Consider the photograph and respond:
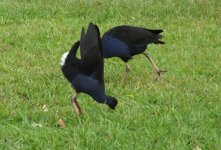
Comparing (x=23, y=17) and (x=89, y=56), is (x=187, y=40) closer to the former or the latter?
(x=23, y=17)

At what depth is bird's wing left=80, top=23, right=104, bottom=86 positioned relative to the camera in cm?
487

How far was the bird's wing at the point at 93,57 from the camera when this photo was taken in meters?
4.87

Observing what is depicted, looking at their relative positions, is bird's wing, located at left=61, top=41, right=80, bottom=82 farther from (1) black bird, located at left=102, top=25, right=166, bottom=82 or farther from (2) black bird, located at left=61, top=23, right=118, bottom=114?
(1) black bird, located at left=102, top=25, right=166, bottom=82

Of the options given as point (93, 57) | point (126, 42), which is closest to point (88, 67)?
point (93, 57)

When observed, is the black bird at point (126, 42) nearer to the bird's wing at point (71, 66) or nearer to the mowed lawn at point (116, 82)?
the mowed lawn at point (116, 82)

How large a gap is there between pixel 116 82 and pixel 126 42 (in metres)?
0.46

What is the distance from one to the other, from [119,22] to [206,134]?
15.4 ft

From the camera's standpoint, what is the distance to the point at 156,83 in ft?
20.4

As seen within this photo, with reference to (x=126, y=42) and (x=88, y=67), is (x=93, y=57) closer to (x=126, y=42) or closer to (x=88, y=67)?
(x=88, y=67)

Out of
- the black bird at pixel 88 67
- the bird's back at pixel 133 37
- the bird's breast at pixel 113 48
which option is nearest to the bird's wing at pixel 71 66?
the black bird at pixel 88 67

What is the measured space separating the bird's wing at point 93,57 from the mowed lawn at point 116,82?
41 cm

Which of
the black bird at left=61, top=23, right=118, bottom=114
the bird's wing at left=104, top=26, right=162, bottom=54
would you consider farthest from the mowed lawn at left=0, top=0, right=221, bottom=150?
the bird's wing at left=104, top=26, right=162, bottom=54

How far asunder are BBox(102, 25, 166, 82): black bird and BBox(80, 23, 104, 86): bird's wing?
1031 millimetres

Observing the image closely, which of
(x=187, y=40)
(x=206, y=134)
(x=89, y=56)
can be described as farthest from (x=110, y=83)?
(x=187, y=40)
